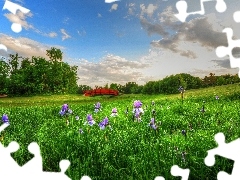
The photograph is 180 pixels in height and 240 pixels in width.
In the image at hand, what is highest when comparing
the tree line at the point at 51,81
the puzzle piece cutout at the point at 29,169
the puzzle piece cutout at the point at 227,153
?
the tree line at the point at 51,81

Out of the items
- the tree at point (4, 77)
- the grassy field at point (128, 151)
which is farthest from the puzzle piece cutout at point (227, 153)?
the tree at point (4, 77)

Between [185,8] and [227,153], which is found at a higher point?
[185,8]

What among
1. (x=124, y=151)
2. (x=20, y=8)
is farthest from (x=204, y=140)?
(x=20, y=8)

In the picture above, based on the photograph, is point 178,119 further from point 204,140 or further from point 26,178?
point 26,178

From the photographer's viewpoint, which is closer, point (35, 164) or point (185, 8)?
point (35, 164)

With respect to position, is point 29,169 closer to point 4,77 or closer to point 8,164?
point 8,164

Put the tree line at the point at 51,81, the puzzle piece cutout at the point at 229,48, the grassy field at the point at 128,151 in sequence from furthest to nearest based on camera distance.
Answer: the tree line at the point at 51,81 < the puzzle piece cutout at the point at 229,48 < the grassy field at the point at 128,151

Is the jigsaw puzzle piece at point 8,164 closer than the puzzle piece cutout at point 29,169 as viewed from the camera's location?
No

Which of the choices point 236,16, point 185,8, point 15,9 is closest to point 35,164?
point 15,9

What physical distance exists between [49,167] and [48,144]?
50 cm

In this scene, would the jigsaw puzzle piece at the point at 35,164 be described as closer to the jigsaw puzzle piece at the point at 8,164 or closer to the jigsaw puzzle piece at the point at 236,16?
the jigsaw puzzle piece at the point at 8,164

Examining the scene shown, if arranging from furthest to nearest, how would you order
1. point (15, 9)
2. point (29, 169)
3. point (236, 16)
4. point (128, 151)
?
1. point (15, 9)
2. point (128, 151)
3. point (236, 16)
4. point (29, 169)

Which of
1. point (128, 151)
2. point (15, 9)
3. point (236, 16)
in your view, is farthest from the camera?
point (15, 9)

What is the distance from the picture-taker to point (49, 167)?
3.86m
